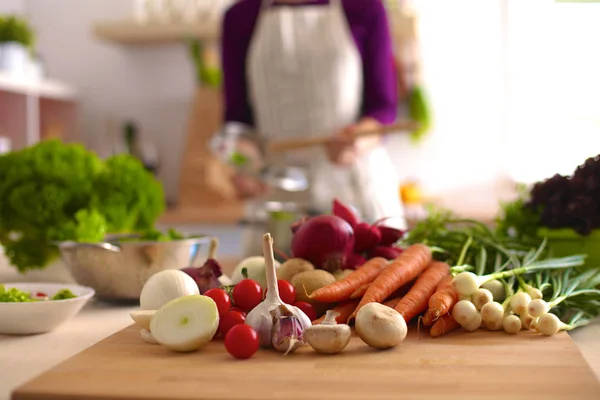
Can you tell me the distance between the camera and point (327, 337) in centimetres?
78

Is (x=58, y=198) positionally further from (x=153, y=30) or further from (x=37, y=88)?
(x=153, y=30)

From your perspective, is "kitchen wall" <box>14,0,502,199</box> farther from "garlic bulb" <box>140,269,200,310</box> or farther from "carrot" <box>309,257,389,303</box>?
"garlic bulb" <box>140,269,200,310</box>

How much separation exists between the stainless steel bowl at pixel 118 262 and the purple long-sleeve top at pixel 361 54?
134 cm

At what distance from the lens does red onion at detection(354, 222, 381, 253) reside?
114 cm

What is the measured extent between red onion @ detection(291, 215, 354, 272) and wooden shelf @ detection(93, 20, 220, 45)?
297cm

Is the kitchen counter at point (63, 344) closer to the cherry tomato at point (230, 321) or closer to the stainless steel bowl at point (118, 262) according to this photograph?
the stainless steel bowl at point (118, 262)

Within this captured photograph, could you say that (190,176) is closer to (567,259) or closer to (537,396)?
(567,259)

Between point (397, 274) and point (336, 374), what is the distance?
32 centimetres

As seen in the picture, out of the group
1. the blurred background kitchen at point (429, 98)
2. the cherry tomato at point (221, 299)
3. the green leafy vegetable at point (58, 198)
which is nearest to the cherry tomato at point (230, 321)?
the cherry tomato at point (221, 299)

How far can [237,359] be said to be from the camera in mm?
775

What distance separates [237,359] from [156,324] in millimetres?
113

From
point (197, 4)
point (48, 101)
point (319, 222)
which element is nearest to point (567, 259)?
point (319, 222)

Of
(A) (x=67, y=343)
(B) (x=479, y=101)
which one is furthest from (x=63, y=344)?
(B) (x=479, y=101)

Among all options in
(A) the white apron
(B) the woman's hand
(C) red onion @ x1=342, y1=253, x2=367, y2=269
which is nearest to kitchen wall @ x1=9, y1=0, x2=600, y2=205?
(A) the white apron
